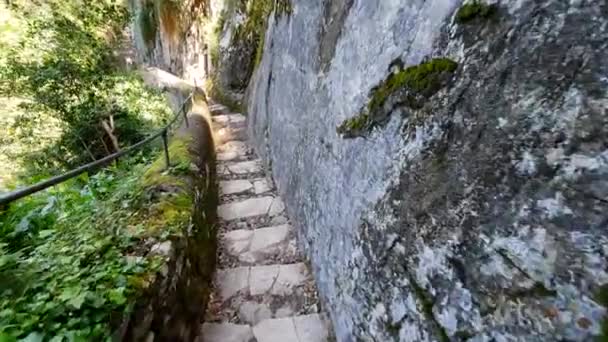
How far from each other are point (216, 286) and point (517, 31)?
2.46 m

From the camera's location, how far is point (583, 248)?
0.82 metres

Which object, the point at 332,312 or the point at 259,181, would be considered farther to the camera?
the point at 259,181

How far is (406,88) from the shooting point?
5.13 ft

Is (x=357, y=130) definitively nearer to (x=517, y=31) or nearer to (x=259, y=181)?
(x=517, y=31)

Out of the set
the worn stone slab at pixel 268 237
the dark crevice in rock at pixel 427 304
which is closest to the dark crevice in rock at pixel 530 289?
the dark crevice in rock at pixel 427 304

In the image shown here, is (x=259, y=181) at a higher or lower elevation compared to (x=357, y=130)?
lower

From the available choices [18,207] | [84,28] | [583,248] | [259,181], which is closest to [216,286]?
[18,207]

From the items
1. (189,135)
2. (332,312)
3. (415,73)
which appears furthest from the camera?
(189,135)

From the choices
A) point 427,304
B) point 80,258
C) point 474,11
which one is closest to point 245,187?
point 80,258

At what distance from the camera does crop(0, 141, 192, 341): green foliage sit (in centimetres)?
128

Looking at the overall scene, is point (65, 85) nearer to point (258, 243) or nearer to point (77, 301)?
point (258, 243)

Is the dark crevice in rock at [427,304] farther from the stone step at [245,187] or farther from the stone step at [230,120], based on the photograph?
the stone step at [230,120]

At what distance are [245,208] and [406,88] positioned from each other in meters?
2.59

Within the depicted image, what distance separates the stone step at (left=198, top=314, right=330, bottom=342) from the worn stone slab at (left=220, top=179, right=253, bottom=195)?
2023mm
